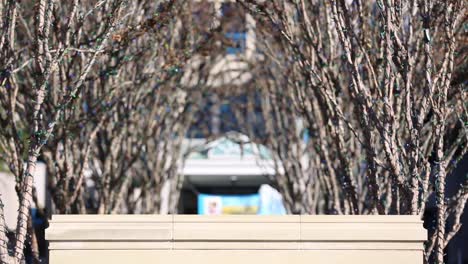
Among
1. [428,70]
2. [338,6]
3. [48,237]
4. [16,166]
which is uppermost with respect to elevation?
[338,6]

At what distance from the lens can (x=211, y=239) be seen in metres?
10.7

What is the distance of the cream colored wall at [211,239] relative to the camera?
1066 centimetres

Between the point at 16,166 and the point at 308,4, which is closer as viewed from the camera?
the point at 16,166

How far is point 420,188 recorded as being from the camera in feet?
40.9

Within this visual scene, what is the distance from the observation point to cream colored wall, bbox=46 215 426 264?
10.7m

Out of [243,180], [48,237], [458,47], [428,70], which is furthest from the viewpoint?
[243,180]

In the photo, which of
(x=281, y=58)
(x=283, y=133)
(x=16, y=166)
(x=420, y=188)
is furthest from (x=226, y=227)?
(x=283, y=133)

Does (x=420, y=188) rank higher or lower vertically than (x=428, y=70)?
lower

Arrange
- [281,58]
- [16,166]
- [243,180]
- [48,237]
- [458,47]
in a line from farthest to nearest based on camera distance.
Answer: [243,180] < [281,58] < [458,47] < [16,166] < [48,237]

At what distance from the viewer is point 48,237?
10.6 m

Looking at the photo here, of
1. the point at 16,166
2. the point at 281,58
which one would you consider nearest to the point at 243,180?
the point at 281,58

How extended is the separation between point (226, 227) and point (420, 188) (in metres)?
3.04

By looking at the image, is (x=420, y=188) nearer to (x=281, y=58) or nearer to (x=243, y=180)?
(x=281, y=58)

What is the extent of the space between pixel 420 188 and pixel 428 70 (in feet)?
4.99
